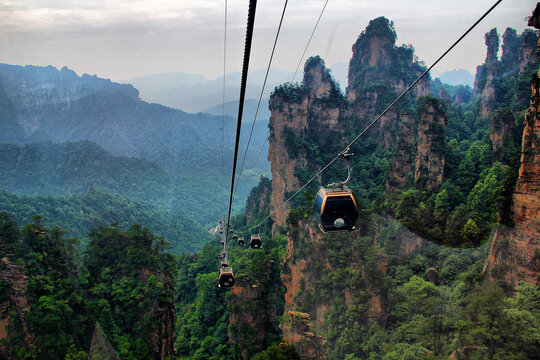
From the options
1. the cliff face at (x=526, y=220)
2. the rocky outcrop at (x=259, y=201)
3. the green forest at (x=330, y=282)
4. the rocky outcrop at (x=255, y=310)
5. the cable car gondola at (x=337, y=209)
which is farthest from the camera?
the rocky outcrop at (x=259, y=201)

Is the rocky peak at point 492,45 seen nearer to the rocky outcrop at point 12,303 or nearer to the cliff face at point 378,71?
the cliff face at point 378,71

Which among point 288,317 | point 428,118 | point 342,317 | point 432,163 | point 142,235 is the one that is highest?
point 428,118

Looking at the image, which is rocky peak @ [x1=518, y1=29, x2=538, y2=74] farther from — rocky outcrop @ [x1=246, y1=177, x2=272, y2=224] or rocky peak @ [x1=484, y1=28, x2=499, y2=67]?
rocky outcrop @ [x1=246, y1=177, x2=272, y2=224]

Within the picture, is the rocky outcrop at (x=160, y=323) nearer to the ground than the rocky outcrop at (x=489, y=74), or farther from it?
nearer to the ground

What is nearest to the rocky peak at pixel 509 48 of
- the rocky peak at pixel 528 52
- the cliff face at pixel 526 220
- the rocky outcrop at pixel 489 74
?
the rocky outcrop at pixel 489 74

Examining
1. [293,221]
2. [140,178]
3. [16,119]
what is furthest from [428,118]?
[16,119]

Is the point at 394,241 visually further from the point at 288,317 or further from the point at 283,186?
the point at 283,186

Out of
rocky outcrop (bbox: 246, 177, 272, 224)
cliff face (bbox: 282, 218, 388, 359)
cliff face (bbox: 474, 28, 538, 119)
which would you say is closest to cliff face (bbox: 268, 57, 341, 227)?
rocky outcrop (bbox: 246, 177, 272, 224)
